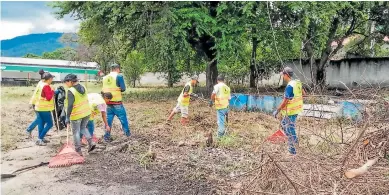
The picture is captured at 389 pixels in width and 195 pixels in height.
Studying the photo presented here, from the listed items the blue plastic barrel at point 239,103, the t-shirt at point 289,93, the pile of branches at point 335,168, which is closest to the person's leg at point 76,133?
the pile of branches at point 335,168

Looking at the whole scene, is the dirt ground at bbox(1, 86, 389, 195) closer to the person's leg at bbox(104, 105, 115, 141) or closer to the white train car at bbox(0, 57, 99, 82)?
the person's leg at bbox(104, 105, 115, 141)

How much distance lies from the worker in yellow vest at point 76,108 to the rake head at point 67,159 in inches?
8.9

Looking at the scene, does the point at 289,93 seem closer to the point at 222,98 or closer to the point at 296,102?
the point at 296,102

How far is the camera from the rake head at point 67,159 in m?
6.58

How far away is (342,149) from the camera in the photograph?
4.51m

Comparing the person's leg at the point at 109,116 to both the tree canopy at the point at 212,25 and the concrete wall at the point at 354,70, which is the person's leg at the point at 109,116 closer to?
the tree canopy at the point at 212,25

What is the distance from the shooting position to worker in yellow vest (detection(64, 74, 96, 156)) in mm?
6926

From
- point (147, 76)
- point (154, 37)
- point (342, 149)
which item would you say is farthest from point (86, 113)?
point (147, 76)

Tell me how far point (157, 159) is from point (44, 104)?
9.84ft

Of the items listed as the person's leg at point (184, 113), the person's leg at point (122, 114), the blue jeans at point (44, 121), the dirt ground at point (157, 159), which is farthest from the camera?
the person's leg at point (184, 113)

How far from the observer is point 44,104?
8211 mm

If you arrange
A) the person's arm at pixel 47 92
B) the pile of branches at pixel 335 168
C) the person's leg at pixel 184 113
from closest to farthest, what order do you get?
1. the pile of branches at pixel 335 168
2. the person's arm at pixel 47 92
3. the person's leg at pixel 184 113

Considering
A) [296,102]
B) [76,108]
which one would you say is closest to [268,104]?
[296,102]

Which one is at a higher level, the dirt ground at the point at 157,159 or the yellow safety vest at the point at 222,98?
the yellow safety vest at the point at 222,98
